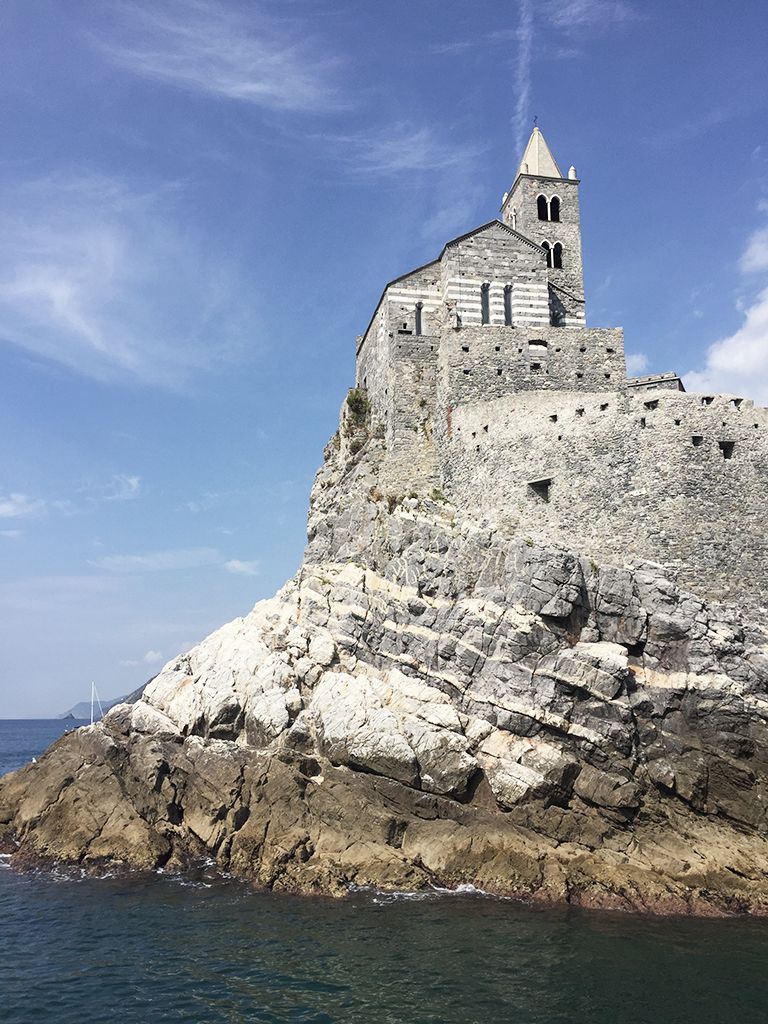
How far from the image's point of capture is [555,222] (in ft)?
158

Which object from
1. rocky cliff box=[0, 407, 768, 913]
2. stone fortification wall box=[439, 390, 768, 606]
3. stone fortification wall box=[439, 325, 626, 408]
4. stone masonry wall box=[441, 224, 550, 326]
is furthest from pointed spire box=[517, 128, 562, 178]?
rocky cliff box=[0, 407, 768, 913]

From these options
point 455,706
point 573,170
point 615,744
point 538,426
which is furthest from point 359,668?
point 573,170

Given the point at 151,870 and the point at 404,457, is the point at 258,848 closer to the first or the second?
the point at 151,870

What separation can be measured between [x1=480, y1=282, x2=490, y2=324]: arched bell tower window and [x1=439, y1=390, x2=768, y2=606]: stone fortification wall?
8.81m

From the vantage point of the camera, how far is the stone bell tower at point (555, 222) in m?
46.1

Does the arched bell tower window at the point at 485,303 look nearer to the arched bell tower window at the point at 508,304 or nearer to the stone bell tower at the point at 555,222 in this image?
the arched bell tower window at the point at 508,304

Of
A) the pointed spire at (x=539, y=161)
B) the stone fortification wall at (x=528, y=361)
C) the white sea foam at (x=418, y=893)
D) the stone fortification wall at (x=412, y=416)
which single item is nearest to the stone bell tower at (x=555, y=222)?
the pointed spire at (x=539, y=161)

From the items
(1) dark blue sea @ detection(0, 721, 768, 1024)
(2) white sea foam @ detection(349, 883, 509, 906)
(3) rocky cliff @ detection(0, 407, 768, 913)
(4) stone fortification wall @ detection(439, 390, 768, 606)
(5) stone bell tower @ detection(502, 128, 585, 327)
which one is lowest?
(1) dark blue sea @ detection(0, 721, 768, 1024)

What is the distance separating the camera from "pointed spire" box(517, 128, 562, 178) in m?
49.4

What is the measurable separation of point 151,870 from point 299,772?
6.28 metres

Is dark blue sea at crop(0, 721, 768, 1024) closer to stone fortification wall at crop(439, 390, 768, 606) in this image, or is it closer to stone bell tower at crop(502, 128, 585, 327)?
stone fortification wall at crop(439, 390, 768, 606)

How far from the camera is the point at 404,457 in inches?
1609

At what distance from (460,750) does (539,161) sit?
3794 cm

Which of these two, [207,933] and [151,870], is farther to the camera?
[151,870]
